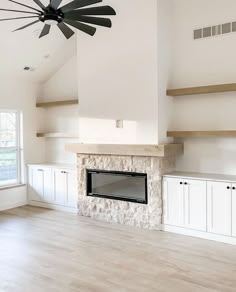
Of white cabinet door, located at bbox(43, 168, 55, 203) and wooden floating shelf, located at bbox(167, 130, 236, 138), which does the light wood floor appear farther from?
wooden floating shelf, located at bbox(167, 130, 236, 138)

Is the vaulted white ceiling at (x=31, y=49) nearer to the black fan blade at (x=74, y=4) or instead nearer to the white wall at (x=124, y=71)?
the white wall at (x=124, y=71)

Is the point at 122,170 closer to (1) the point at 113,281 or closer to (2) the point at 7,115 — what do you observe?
(1) the point at 113,281

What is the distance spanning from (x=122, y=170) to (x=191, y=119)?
1428 millimetres

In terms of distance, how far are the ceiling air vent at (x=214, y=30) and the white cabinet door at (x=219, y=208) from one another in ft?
7.55

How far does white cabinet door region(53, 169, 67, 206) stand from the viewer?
613 cm

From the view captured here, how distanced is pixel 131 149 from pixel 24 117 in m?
2.89

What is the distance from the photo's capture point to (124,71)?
5219 millimetres

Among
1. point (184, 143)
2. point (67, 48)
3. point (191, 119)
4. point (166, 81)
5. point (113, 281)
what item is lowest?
point (113, 281)

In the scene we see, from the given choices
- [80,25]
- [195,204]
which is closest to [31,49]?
[80,25]

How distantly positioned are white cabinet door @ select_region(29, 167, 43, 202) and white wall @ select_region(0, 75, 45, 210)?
0.58 feet

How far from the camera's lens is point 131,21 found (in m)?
5.09

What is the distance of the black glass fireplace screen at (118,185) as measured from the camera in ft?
17.1

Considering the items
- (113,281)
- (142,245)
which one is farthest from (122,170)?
(113,281)

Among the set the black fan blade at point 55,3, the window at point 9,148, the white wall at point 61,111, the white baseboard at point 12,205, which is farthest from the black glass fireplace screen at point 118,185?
the black fan blade at point 55,3
